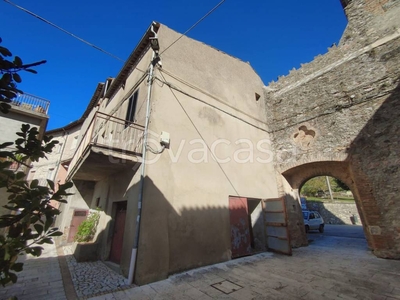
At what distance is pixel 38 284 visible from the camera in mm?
4359

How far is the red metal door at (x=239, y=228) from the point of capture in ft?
21.7

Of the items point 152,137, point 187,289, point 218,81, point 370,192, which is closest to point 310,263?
point 370,192

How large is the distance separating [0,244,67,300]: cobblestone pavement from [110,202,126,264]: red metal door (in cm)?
146

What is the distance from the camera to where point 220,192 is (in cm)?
659

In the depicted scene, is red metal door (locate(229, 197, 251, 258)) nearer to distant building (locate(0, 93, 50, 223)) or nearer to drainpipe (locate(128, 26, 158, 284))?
drainpipe (locate(128, 26, 158, 284))

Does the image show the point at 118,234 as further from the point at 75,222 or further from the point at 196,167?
the point at 75,222

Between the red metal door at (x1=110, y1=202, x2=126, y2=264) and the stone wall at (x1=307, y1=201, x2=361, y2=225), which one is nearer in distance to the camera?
the red metal door at (x1=110, y1=202, x2=126, y2=264)

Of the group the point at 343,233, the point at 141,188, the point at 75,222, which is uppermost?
the point at 141,188

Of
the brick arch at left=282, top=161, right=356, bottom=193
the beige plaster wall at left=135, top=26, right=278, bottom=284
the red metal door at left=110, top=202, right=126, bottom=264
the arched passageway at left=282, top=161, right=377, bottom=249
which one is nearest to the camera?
the beige plaster wall at left=135, top=26, right=278, bottom=284

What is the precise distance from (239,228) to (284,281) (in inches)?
102

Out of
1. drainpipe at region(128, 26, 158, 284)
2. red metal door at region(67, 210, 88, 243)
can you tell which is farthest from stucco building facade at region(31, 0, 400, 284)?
red metal door at region(67, 210, 88, 243)

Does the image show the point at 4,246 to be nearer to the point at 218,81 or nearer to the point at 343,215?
the point at 218,81

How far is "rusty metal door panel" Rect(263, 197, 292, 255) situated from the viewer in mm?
6871

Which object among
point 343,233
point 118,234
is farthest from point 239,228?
point 343,233
